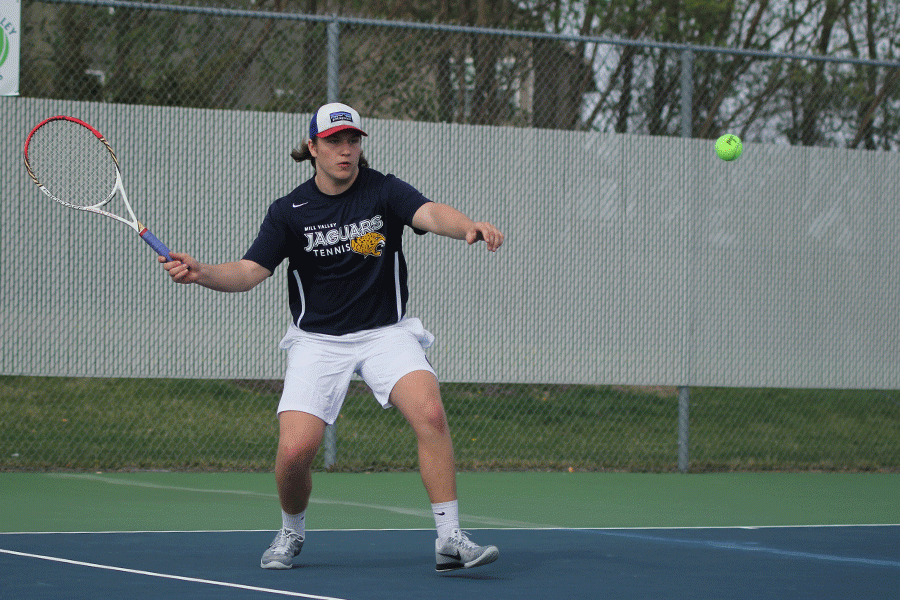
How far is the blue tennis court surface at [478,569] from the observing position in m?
4.16

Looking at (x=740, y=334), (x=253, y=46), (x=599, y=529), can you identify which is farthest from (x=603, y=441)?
(x=253, y=46)

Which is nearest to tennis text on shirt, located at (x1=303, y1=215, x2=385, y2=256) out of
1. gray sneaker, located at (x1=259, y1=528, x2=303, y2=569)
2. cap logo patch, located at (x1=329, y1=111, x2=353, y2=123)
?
cap logo patch, located at (x1=329, y1=111, x2=353, y2=123)

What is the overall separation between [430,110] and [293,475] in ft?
14.1

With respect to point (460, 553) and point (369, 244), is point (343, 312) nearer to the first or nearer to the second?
point (369, 244)

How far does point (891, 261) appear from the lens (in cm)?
874

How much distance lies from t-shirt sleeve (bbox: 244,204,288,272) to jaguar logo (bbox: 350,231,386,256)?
1.01 ft

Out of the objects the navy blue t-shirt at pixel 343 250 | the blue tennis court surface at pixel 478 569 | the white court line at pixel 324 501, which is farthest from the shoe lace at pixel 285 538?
the white court line at pixel 324 501

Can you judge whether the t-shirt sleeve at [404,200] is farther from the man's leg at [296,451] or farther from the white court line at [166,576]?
the white court line at [166,576]

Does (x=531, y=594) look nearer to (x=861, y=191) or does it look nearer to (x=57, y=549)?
(x=57, y=549)

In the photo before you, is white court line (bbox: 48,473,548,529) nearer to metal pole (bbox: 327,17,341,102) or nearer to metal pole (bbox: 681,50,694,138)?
metal pole (bbox: 327,17,341,102)

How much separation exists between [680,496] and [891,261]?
2879 millimetres

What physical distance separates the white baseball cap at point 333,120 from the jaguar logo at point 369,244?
407mm

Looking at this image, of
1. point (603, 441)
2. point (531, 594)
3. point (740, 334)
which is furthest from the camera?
point (603, 441)

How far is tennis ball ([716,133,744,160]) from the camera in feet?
26.0
